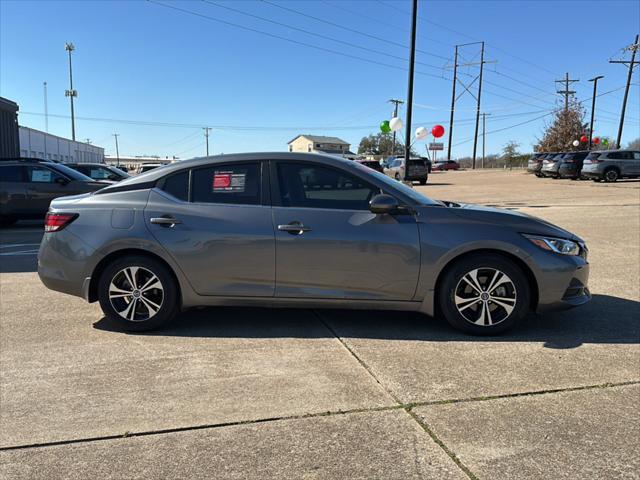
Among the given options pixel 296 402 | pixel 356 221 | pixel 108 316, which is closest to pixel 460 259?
pixel 356 221

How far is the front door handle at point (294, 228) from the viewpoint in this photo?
4242mm

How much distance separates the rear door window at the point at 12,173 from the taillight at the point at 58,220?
8684mm

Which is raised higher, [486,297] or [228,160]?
[228,160]

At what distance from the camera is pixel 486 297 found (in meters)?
4.25

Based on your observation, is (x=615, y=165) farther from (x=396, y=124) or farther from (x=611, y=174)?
(x=396, y=124)

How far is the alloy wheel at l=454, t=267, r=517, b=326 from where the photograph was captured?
4.24 meters

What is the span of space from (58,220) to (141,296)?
1.04 metres

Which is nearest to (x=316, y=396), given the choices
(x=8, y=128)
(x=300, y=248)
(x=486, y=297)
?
(x=300, y=248)

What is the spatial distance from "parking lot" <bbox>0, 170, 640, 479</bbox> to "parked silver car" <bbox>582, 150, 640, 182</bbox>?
24.8 metres

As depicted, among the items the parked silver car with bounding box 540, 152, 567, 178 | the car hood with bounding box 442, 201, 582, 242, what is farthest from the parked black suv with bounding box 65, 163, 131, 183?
the parked silver car with bounding box 540, 152, 567, 178

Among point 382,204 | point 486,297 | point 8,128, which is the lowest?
point 486,297

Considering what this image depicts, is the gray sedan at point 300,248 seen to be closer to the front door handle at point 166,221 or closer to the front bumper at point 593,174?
the front door handle at point 166,221

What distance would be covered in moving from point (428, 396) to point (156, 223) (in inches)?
105

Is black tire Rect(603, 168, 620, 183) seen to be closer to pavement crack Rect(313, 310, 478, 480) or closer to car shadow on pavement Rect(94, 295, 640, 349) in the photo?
car shadow on pavement Rect(94, 295, 640, 349)
